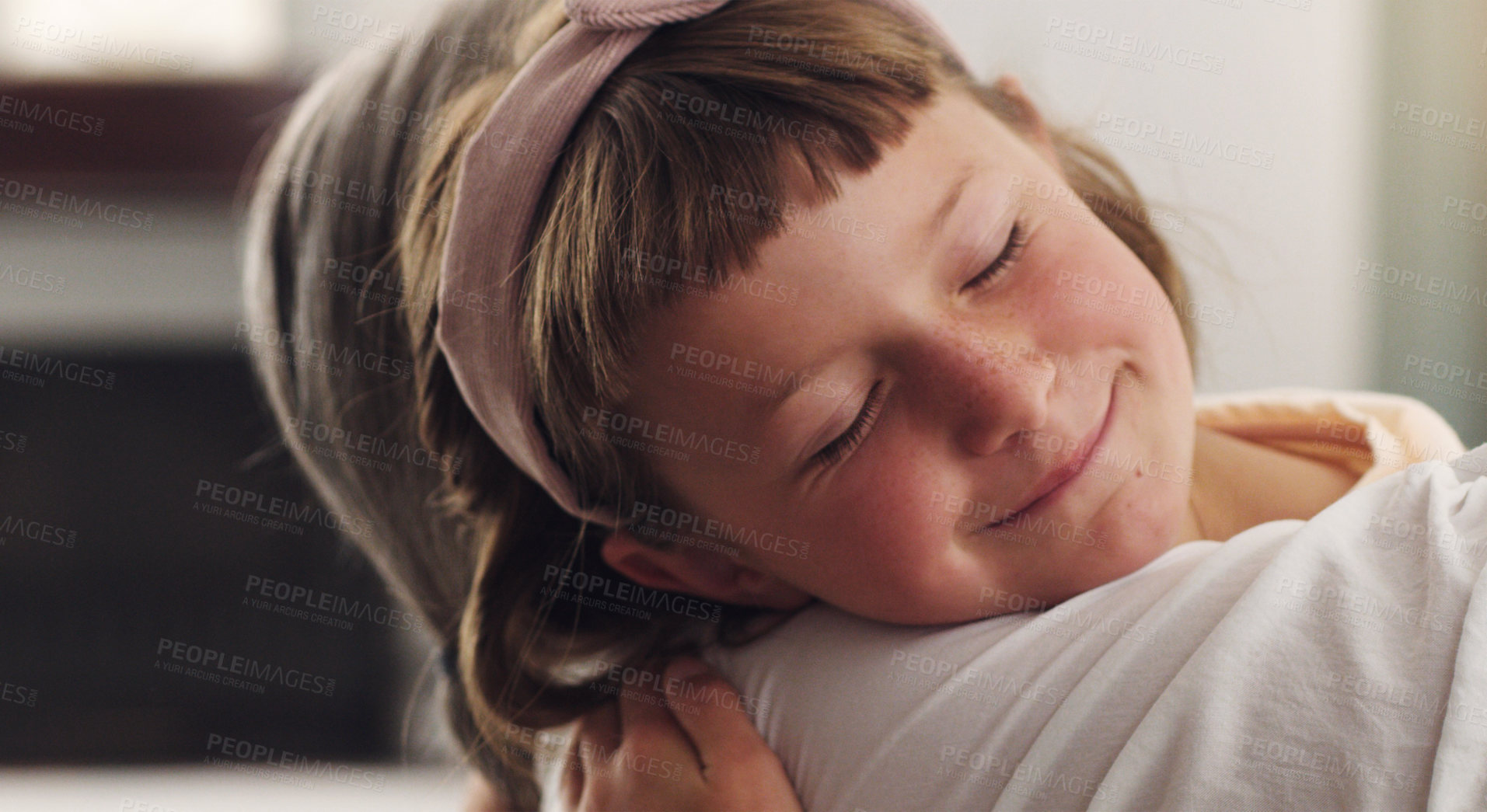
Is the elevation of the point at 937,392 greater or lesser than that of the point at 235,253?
greater

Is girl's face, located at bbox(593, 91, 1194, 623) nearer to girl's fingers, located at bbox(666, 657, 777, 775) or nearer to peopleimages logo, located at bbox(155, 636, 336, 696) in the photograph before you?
girl's fingers, located at bbox(666, 657, 777, 775)

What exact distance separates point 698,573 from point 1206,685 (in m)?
0.30

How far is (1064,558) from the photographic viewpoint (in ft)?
1.73

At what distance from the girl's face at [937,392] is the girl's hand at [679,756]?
0.11 meters

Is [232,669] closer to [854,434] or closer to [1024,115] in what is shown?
[854,434]

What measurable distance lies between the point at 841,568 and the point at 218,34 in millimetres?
926

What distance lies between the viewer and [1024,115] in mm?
623

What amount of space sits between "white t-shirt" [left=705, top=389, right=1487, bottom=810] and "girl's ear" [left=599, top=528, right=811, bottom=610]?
0.16ft

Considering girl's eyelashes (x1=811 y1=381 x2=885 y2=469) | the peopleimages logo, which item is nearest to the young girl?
girl's eyelashes (x1=811 y1=381 x2=885 y2=469)

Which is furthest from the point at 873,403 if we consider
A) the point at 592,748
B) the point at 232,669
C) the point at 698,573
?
the point at 232,669

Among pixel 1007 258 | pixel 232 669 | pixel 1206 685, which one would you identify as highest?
pixel 1007 258

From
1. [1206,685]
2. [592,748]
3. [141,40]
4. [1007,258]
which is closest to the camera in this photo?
[1206,685]

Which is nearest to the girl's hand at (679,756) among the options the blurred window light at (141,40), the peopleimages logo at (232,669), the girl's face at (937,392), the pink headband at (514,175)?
the girl's face at (937,392)

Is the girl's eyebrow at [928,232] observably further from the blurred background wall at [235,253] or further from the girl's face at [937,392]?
the blurred background wall at [235,253]
